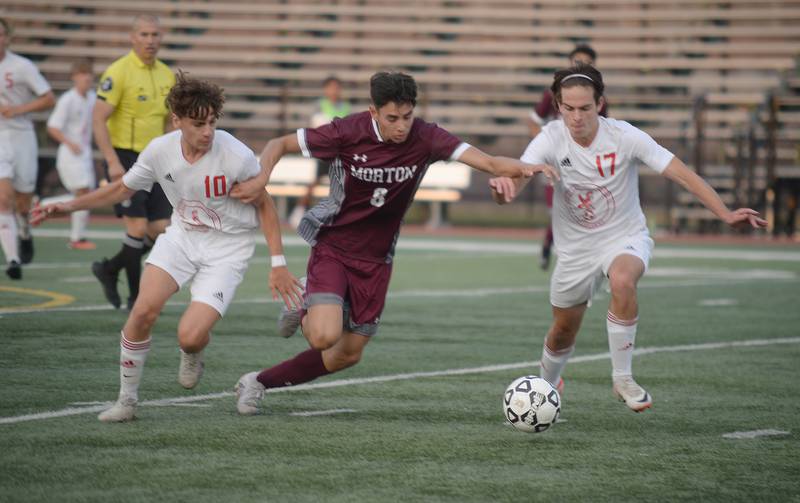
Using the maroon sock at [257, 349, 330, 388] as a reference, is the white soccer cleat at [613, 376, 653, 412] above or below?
below

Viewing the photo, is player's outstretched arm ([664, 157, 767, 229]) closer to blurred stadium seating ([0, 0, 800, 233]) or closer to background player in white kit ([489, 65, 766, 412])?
background player in white kit ([489, 65, 766, 412])

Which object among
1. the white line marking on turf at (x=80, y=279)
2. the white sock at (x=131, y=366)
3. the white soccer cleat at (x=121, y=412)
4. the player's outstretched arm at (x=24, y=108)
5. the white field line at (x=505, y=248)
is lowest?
the white field line at (x=505, y=248)

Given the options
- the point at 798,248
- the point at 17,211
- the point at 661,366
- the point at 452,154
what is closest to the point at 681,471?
the point at 452,154

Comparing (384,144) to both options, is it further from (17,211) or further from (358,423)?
(17,211)

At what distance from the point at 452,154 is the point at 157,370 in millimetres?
2213

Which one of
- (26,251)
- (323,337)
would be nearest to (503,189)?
(323,337)

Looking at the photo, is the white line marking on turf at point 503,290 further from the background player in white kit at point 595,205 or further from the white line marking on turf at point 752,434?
the white line marking on turf at point 752,434

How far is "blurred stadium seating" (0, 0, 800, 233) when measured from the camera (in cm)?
2708

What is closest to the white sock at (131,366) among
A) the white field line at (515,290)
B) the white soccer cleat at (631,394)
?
the white soccer cleat at (631,394)

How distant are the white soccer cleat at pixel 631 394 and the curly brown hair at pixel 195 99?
2.36 m

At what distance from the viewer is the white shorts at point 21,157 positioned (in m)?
11.9

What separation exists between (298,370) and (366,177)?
40.1 inches

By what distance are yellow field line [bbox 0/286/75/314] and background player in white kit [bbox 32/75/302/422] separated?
3.65m

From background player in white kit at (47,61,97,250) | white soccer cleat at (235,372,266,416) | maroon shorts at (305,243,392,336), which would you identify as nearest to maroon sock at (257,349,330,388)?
white soccer cleat at (235,372,266,416)
